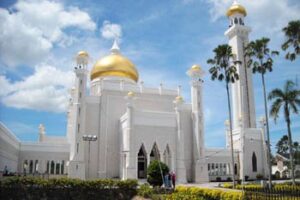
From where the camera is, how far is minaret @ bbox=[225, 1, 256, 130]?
4706cm

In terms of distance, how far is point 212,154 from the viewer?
1714 inches

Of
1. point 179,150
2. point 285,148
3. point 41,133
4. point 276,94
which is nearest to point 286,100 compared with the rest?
point 276,94

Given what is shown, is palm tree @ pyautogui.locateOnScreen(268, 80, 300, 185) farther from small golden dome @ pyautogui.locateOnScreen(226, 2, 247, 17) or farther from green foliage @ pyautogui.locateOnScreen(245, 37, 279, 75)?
small golden dome @ pyautogui.locateOnScreen(226, 2, 247, 17)

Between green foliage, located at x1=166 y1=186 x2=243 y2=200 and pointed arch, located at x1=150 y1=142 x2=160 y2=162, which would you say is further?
pointed arch, located at x1=150 y1=142 x2=160 y2=162

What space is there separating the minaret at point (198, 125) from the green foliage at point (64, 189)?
18164mm

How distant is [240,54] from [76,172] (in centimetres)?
2987

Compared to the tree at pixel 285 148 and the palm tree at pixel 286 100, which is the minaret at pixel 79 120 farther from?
the tree at pixel 285 148

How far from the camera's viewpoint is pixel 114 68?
43.7 meters

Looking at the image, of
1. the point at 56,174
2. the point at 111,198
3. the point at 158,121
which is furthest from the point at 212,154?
the point at 111,198

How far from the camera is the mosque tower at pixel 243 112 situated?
43.5 metres

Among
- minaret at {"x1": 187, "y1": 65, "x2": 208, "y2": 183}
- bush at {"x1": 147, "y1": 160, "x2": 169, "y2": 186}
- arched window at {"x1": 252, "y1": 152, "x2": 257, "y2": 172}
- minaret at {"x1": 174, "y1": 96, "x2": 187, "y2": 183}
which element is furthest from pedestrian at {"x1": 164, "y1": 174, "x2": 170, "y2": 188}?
arched window at {"x1": 252, "y1": 152, "x2": 257, "y2": 172}

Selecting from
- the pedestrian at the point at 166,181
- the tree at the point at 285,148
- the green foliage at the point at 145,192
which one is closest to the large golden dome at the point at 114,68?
the pedestrian at the point at 166,181

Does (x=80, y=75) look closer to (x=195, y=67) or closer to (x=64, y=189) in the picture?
(x=195, y=67)

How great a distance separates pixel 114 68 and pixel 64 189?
25.1m
